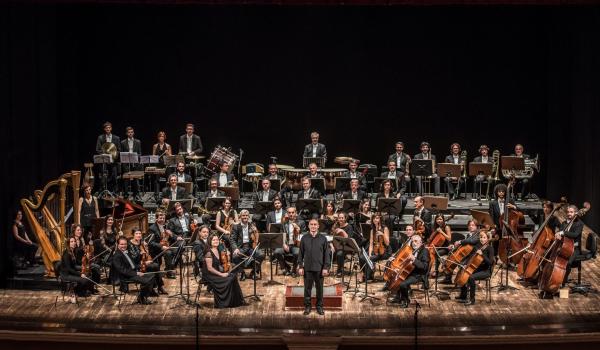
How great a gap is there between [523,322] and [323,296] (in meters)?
2.57

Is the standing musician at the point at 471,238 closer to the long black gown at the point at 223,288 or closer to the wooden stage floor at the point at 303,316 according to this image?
the wooden stage floor at the point at 303,316

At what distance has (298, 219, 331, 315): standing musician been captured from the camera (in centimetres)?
1135

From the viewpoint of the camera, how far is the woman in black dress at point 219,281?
11688mm

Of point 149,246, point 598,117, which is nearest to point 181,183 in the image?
point 149,246

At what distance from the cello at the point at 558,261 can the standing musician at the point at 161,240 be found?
5.27m

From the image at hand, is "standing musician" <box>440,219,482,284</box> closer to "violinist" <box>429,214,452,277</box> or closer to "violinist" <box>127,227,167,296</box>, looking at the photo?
"violinist" <box>429,214,452,277</box>

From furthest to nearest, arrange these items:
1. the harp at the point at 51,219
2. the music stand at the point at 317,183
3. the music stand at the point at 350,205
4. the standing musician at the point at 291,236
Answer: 1. the music stand at the point at 317,183
2. the music stand at the point at 350,205
3. the standing musician at the point at 291,236
4. the harp at the point at 51,219

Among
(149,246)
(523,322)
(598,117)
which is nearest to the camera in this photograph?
(523,322)

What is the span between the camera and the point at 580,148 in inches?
631

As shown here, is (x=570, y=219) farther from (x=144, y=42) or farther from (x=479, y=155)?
(x=144, y=42)

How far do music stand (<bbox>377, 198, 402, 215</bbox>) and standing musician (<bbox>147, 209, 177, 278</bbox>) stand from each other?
123 inches

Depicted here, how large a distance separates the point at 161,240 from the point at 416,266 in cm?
376

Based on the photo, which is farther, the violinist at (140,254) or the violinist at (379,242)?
the violinist at (379,242)

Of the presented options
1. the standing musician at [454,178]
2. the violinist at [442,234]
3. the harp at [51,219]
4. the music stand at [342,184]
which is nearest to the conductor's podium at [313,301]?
the violinist at [442,234]
